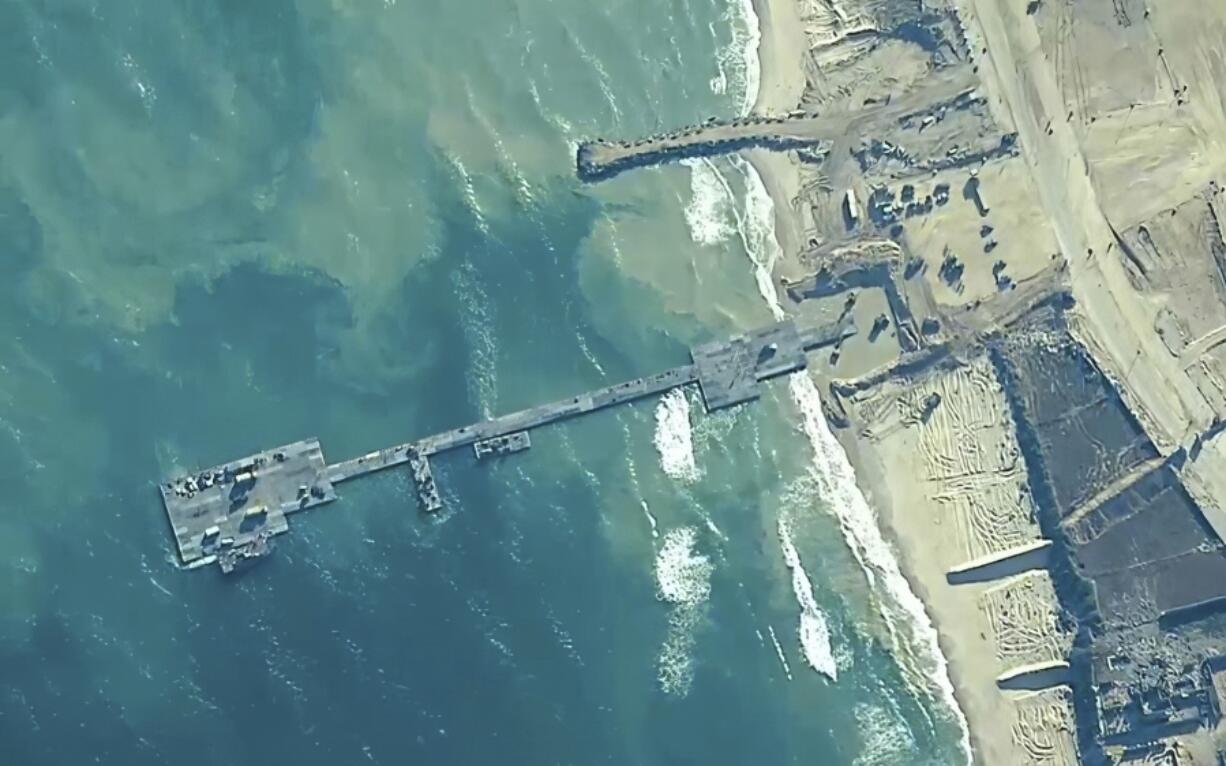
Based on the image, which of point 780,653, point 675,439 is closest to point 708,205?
point 675,439

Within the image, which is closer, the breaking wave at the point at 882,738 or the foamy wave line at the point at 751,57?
the breaking wave at the point at 882,738

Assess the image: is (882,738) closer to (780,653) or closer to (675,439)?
(780,653)

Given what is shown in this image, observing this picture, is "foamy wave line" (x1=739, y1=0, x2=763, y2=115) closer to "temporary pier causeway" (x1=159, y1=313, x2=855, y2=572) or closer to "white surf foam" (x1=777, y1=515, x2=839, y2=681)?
"temporary pier causeway" (x1=159, y1=313, x2=855, y2=572)

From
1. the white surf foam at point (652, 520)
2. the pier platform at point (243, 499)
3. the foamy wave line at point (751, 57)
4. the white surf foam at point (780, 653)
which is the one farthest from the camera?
the foamy wave line at point (751, 57)

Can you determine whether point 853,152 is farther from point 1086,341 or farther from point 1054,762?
point 1054,762

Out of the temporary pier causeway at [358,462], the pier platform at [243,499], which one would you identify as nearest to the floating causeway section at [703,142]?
the temporary pier causeway at [358,462]

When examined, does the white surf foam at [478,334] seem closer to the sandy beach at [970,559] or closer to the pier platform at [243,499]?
the pier platform at [243,499]
